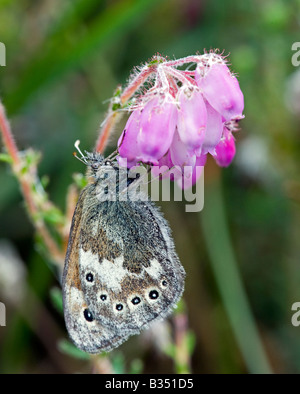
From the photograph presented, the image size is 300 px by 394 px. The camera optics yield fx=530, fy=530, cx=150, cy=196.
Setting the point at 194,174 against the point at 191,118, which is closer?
the point at 191,118

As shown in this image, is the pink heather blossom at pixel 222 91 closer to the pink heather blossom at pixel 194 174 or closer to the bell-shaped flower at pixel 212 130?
the bell-shaped flower at pixel 212 130

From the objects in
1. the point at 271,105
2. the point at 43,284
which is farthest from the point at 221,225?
the point at 43,284

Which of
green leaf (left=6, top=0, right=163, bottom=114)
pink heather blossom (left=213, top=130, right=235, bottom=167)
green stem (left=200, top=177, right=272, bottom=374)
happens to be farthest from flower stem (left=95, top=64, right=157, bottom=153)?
green leaf (left=6, top=0, right=163, bottom=114)

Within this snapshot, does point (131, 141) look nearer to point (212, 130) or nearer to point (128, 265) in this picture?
point (212, 130)

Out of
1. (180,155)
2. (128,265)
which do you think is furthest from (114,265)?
(180,155)

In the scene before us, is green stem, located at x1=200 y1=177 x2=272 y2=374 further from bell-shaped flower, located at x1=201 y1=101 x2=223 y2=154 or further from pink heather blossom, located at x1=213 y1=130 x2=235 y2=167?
bell-shaped flower, located at x1=201 y1=101 x2=223 y2=154
